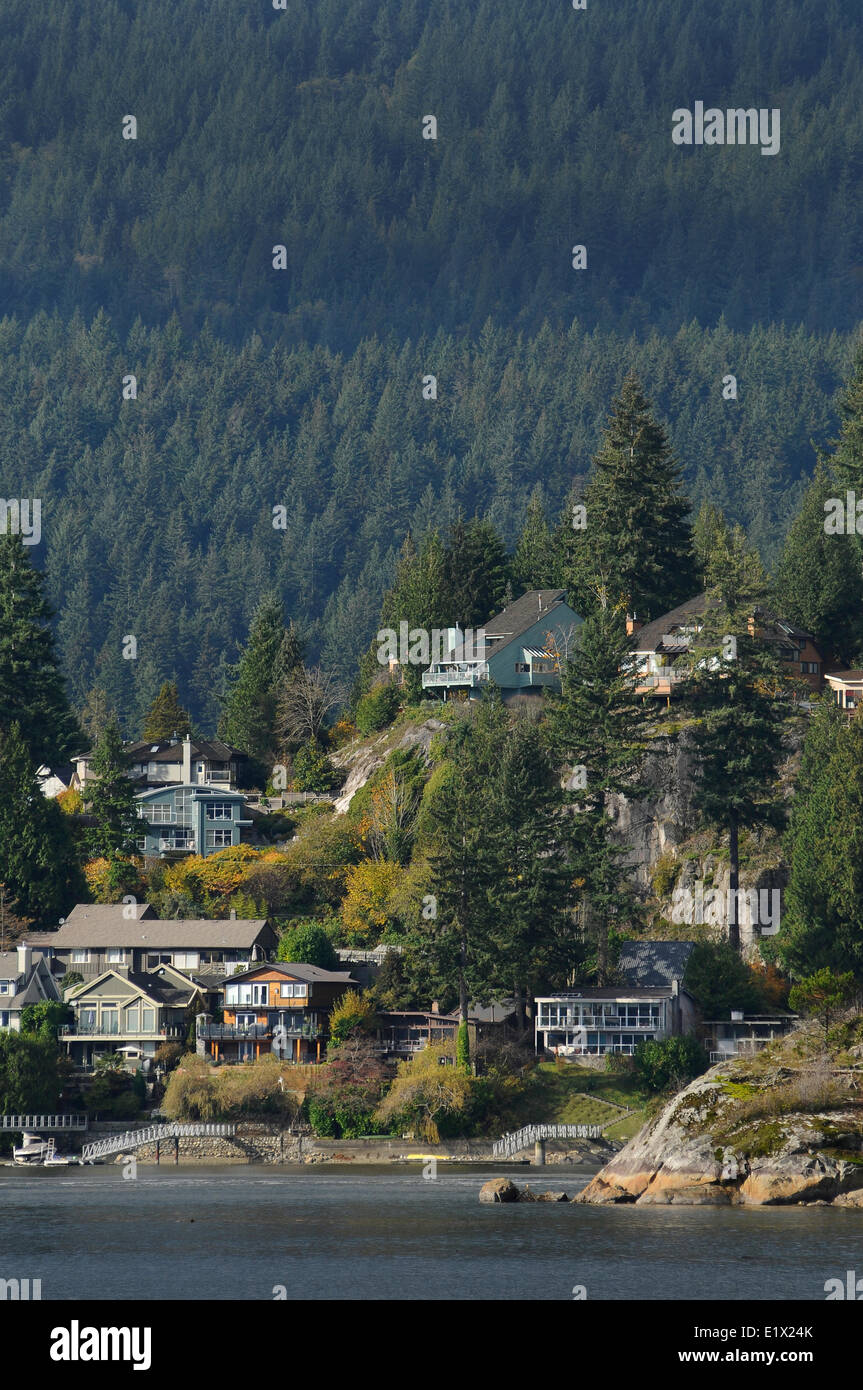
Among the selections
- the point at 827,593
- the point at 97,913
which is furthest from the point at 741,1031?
the point at 97,913

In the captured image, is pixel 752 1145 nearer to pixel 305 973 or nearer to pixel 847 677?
pixel 305 973

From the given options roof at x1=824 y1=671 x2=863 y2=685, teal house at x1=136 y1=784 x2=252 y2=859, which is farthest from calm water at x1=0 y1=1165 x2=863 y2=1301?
teal house at x1=136 y1=784 x2=252 y2=859

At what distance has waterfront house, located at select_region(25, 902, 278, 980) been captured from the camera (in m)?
116

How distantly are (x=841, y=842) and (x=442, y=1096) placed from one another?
860 inches

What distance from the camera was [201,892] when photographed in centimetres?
12444

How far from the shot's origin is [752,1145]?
77375mm

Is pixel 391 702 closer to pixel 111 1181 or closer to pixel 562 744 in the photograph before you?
pixel 562 744

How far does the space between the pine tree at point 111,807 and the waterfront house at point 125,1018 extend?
46.8 feet

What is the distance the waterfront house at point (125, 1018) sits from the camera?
110375mm

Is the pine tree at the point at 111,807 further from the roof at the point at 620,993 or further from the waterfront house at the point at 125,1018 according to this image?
the roof at the point at 620,993

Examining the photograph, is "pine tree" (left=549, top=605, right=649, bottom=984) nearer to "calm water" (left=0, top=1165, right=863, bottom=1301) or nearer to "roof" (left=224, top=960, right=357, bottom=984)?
"roof" (left=224, top=960, right=357, bottom=984)

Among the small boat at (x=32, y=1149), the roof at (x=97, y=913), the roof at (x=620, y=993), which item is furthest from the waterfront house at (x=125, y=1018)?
the roof at (x=620, y=993)

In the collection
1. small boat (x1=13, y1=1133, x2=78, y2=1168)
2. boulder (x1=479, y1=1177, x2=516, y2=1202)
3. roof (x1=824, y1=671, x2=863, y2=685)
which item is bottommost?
boulder (x1=479, y1=1177, x2=516, y2=1202)

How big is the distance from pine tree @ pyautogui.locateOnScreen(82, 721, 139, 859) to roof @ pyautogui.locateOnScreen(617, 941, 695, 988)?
33.4 m
